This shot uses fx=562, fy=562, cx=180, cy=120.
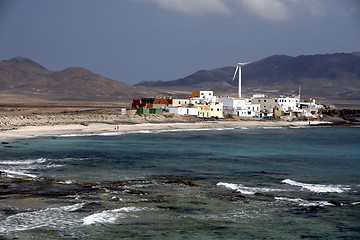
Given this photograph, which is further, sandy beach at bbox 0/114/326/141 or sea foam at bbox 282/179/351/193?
sandy beach at bbox 0/114/326/141

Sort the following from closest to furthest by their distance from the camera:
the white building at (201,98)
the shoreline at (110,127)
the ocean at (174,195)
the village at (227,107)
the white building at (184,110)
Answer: the ocean at (174,195)
the shoreline at (110,127)
the white building at (184,110)
the village at (227,107)
the white building at (201,98)

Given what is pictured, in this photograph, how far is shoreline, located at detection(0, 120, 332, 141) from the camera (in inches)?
2262

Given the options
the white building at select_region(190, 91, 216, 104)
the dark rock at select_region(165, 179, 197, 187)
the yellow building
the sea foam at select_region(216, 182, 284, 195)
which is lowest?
the sea foam at select_region(216, 182, 284, 195)

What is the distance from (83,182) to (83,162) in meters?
8.63

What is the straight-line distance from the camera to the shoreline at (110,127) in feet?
188

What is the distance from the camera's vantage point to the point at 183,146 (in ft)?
163

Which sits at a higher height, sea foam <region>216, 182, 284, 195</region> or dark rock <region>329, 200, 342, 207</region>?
sea foam <region>216, 182, 284, 195</region>

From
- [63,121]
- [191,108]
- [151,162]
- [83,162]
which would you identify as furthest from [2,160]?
[191,108]

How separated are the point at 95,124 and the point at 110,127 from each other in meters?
2.25

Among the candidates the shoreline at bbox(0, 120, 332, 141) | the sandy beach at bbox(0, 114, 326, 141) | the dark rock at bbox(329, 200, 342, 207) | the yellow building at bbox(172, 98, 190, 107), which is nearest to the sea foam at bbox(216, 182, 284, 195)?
the dark rock at bbox(329, 200, 342, 207)

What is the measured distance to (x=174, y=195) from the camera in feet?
78.6

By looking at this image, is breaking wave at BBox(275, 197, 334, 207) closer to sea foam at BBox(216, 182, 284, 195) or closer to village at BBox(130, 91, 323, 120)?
sea foam at BBox(216, 182, 284, 195)

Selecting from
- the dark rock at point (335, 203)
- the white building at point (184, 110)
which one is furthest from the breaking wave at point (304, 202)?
the white building at point (184, 110)

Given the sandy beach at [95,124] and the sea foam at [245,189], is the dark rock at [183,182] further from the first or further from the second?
the sandy beach at [95,124]
